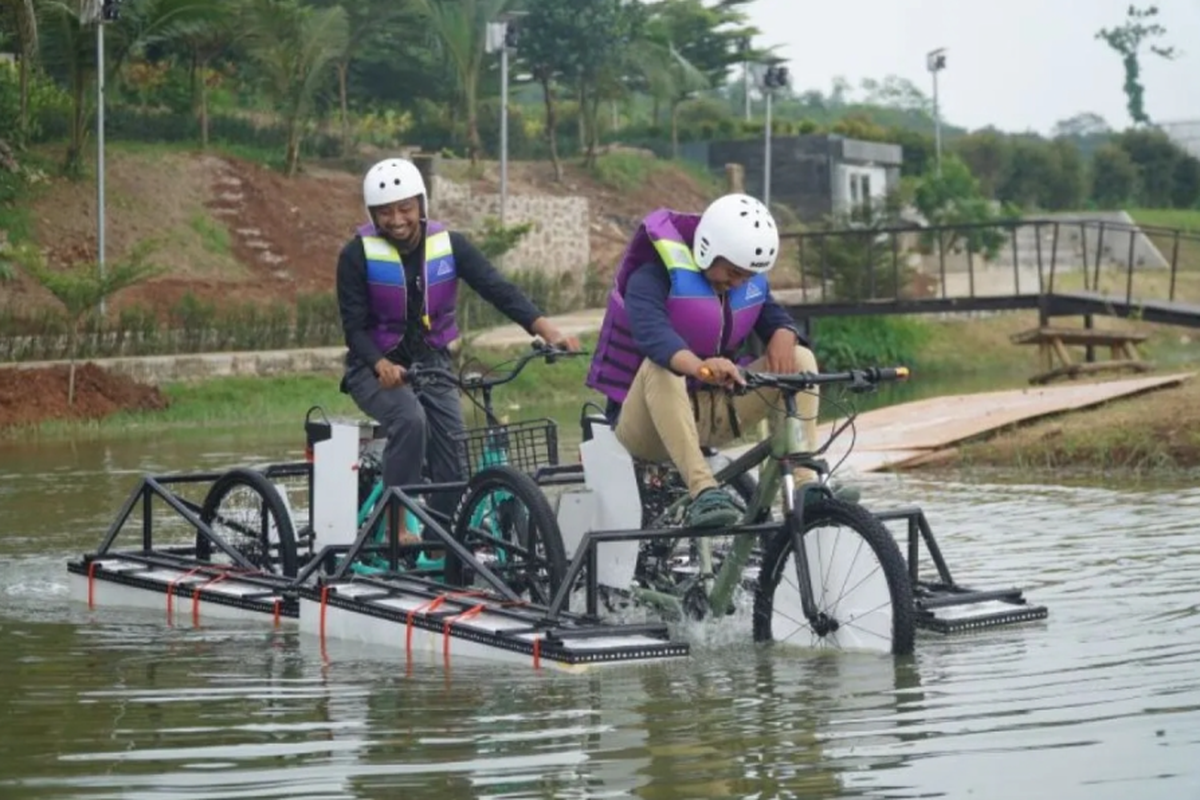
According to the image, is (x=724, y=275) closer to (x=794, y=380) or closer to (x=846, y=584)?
(x=794, y=380)

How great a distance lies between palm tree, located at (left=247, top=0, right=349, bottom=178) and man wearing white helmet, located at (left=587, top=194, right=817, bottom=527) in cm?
3641

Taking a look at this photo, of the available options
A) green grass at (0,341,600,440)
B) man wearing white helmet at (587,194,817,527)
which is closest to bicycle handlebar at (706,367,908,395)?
man wearing white helmet at (587,194,817,527)

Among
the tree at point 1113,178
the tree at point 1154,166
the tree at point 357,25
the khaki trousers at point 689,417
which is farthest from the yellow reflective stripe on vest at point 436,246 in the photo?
the tree at point 1154,166

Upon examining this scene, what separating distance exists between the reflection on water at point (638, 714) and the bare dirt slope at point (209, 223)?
2727 centimetres

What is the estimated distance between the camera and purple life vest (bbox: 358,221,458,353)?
36.3 ft

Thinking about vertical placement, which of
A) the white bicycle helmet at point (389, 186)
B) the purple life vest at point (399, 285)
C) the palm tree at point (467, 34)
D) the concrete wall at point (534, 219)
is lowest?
the purple life vest at point (399, 285)

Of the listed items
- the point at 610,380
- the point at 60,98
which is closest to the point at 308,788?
the point at 610,380

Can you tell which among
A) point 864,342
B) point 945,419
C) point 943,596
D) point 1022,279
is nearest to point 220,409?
point 945,419

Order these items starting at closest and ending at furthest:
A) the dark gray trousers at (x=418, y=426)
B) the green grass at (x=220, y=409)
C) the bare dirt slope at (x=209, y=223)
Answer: the dark gray trousers at (x=418, y=426) → the green grass at (x=220, y=409) → the bare dirt slope at (x=209, y=223)

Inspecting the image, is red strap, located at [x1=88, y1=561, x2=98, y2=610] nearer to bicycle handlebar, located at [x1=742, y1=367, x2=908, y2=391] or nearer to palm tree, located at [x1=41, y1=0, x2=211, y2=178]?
bicycle handlebar, located at [x1=742, y1=367, x2=908, y2=391]

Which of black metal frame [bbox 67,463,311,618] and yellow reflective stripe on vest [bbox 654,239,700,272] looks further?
black metal frame [bbox 67,463,311,618]

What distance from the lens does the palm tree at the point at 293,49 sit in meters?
45.6

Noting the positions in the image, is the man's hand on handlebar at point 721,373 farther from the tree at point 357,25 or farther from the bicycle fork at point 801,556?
the tree at point 357,25

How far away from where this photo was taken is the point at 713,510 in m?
9.23
